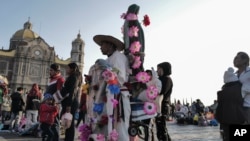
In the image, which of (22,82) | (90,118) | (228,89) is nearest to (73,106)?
(90,118)

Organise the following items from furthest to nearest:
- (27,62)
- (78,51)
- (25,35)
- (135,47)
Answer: (78,51) < (25,35) < (27,62) < (135,47)

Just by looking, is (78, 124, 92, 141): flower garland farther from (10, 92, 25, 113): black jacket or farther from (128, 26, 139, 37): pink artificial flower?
(10, 92, 25, 113): black jacket

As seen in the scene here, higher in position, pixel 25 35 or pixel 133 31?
pixel 25 35

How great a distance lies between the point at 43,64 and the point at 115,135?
66335 millimetres

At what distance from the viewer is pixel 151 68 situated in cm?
554

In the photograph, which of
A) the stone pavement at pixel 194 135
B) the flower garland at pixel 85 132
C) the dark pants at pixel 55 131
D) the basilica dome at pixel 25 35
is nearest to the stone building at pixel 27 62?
the basilica dome at pixel 25 35

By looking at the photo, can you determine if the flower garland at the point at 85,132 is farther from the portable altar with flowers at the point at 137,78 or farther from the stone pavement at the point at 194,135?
the stone pavement at the point at 194,135

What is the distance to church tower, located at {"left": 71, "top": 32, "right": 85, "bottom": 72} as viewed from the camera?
74.6 meters

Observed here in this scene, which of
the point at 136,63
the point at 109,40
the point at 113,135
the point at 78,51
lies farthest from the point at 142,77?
the point at 78,51

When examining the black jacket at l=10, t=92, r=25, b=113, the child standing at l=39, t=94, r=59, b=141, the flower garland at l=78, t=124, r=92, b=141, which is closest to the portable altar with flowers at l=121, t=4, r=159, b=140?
the flower garland at l=78, t=124, r=92, b=141

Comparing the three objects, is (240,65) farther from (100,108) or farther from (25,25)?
(25,25)

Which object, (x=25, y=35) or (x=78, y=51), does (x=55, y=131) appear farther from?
(x=25, y=35)

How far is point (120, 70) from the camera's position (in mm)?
4277

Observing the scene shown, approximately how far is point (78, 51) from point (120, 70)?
72220 mm
